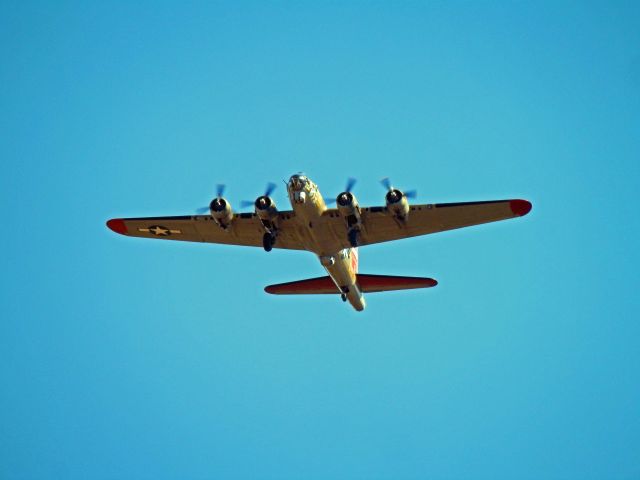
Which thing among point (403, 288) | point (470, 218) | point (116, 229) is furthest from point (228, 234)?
point (470, 218)

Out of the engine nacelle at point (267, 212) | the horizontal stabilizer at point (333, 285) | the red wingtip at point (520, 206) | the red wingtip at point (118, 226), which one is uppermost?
the red wingtip at point (118, 226)

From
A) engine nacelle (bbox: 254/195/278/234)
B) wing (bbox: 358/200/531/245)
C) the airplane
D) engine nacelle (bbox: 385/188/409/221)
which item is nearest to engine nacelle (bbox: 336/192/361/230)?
the airplane

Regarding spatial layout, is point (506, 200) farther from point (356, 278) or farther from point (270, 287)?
point (270, 287)

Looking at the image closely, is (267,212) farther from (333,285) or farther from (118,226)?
(118,226)

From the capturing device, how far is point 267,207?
114 ft

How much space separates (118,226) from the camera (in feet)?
130

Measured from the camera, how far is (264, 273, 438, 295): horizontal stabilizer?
3850cm

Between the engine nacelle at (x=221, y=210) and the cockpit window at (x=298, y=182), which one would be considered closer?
the cockpit window at (x=298, y=182)

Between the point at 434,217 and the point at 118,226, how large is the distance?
16.1 metres

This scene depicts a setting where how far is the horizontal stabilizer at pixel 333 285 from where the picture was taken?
38500 millimetres

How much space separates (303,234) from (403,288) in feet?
20.5

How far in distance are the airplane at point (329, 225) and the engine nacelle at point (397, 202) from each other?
0.14 ft

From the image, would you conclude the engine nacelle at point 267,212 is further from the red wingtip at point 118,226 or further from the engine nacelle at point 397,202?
the red wingtip at point 118,226

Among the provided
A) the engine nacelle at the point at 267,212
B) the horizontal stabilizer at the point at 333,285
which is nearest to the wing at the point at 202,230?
the engine nacelle at the point at 267,212
